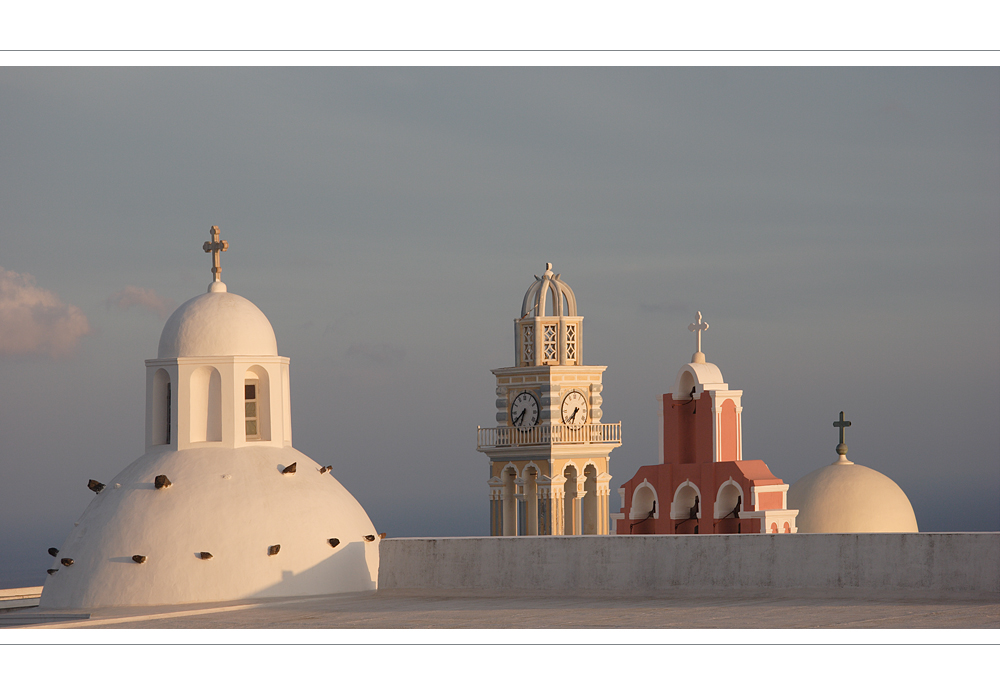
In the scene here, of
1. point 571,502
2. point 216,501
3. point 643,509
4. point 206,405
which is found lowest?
point 571,502

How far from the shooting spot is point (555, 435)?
42000mm

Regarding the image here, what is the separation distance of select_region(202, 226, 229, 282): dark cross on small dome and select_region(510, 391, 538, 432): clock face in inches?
790

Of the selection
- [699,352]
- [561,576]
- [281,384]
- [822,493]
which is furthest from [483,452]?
[561,576]

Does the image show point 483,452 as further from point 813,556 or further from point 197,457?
point 813,556

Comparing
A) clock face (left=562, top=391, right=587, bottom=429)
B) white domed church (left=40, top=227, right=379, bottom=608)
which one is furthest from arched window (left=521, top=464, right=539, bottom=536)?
white domed church (left=40, top=227, right=379, bottom=608)

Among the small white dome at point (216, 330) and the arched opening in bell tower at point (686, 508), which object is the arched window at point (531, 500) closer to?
the arched opening in bell tower at point (686, 508)

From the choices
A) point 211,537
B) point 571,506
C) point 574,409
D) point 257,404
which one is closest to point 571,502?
point 571,506

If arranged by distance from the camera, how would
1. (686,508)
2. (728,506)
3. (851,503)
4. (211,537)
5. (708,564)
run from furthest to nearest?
(851,503)
(686,508)
(728,506)
(211,537)
(708,564)

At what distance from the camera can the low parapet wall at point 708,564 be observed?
16.4 metres

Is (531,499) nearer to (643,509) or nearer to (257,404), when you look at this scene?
(643,509)

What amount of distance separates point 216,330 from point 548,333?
815 inches

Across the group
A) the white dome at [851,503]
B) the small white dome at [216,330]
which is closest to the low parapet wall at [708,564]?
the small white dome at [216,330]

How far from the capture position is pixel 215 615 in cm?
1767
